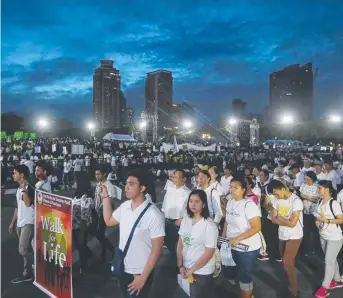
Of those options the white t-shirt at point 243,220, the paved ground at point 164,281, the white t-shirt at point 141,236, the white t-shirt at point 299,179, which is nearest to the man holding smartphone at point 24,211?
the paved ground at point 164,281

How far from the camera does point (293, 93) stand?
355 feet

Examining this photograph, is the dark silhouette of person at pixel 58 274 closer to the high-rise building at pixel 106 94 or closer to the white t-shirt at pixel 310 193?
the white t-shirt at pixel 310 193

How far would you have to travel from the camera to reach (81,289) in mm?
5066

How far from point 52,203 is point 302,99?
109492 millimetres

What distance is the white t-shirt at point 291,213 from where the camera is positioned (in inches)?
180

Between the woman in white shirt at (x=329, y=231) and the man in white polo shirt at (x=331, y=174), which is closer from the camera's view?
the woman in white shirt at (x=329, y=231)

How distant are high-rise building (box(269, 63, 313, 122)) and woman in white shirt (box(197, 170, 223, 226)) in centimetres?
9926

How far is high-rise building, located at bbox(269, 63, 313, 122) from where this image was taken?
10100cm

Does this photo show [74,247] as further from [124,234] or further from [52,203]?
[124,234]

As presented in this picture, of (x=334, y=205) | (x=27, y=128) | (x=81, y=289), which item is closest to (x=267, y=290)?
(x=334, y=205)

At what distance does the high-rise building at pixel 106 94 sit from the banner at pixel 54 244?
127934mm

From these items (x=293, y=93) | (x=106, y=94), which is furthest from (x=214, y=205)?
(x=106, y=94)

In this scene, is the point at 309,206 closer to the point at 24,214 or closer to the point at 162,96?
the point at 24,214

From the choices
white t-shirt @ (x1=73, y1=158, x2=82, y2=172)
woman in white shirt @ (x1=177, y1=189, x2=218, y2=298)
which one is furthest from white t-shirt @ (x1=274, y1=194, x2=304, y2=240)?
white t-shirt @ (x1=73, y1=158, x2=82, y2=172)
